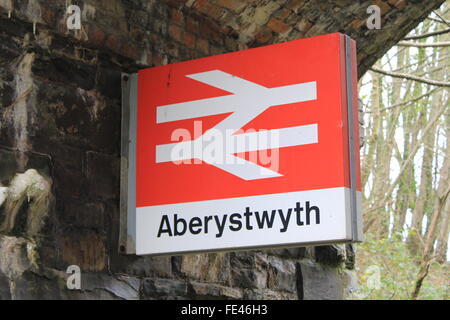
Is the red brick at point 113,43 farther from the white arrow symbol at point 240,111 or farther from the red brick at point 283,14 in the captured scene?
the red brick at point 283,14

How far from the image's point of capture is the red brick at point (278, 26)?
455 centimetres

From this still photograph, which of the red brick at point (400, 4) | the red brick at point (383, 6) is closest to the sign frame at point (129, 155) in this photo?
the red brick at point (383, 6)

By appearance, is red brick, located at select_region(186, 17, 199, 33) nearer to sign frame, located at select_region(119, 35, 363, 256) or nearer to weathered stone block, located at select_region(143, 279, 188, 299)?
sign frame, located at select_region(119, 35, 363, 256)

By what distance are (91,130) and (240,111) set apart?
2.43 feet

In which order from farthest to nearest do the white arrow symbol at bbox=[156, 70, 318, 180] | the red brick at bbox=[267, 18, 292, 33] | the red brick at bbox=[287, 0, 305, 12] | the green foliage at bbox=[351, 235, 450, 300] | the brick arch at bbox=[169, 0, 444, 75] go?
1. the green foliage at bbox=[351, 235, 450, 300]
2. the red brick at bbox=[267, 18, 292, 33]
3. the red brick at bbox=[287, 0, 305, 12]
4. the brick arch at bbox=[169, 0, 444, 75]
5. the white arrow symbol at bbox=[156, 70, 318, 180]

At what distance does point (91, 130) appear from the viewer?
12.3ft

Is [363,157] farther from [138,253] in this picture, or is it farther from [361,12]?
[138,253]

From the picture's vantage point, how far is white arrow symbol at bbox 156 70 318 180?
333 centimetres

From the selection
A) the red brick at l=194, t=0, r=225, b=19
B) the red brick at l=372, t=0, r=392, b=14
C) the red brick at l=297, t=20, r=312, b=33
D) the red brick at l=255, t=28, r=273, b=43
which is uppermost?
the red brick at l=372, t=0, r=392, b=14

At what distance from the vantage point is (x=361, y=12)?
4680 millimetres

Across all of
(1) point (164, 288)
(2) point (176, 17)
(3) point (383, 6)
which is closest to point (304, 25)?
(3) point (383, 6)

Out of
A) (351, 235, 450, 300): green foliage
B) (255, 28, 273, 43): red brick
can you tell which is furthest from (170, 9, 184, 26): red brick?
(351, 235, 450, 300): green foliage

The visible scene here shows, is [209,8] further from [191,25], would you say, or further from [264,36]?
[264,36]

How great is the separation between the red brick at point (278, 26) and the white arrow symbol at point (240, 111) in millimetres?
1066
